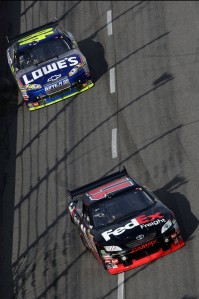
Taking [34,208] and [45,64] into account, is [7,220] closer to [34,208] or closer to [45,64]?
[34,208]

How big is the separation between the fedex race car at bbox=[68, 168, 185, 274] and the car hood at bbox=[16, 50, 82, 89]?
18.0ft

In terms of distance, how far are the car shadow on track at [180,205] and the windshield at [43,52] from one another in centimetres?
619

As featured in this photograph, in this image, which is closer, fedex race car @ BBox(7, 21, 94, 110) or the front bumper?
the front bumper

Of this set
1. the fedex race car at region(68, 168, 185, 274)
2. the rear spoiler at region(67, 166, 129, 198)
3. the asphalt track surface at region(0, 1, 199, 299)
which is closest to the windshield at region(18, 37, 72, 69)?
the asphalt track surface at region(0, 1, 199, 299)

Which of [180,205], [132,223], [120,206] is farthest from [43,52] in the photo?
[132,223]

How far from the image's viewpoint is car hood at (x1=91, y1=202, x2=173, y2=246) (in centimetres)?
1641

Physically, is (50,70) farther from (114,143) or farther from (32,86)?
(114,143)

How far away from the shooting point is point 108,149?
2128 cm

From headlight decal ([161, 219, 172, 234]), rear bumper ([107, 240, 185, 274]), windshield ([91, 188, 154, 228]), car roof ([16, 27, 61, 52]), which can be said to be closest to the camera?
headlight decal ([161, 219, 172, 234])

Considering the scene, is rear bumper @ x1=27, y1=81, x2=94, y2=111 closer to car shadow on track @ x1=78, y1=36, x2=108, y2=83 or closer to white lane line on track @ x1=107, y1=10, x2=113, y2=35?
car shadow on track @ x1=78, y1=36, x2=108, y2=83

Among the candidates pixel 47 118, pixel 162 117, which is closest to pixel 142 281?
pixel 162 117

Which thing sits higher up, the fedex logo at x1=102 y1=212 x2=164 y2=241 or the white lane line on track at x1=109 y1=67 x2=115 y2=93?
the fedex logo at x1=102 y1=212 x2=164 y2=241

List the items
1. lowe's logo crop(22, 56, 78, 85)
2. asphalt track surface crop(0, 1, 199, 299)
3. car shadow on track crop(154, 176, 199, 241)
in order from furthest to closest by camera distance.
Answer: lowe's logo crop(22, 56, 78, 85)
car shadow on track crop(154, 176, 199, 241)
asphalt track surface crop(0, 1, 199, 299)

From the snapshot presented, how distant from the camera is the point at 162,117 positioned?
21750 millimetres
